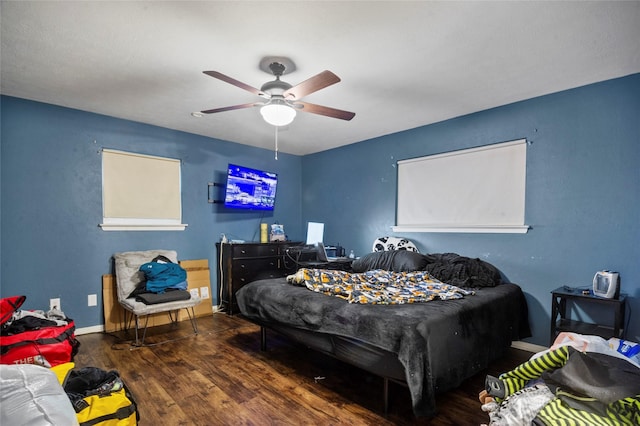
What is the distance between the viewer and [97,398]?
1481 mm

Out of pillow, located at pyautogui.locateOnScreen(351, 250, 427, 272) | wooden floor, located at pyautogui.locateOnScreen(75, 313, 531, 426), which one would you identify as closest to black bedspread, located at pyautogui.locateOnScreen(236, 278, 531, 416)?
wooden floor, located at pyautogui.locateOnScreen(75, 313, 531, 426)

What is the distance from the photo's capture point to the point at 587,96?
280 centimetres

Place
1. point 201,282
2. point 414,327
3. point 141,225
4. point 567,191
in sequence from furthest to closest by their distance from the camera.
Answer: point 201,282, point 141,225, point 567,191, point 414,327

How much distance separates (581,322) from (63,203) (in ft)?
17.1

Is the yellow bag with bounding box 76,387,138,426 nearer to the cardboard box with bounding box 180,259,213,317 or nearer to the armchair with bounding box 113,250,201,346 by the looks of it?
the armchair with bounding box 113,250,201,346

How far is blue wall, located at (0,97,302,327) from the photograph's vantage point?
3104mm

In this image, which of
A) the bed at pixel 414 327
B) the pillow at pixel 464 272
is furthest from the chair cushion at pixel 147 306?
the pillow at pixel 464 272

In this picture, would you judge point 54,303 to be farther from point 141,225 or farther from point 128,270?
Result: point 141,225

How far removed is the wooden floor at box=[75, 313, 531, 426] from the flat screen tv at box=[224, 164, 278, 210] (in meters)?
1.92

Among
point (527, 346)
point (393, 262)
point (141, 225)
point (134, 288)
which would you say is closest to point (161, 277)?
point (134, 288)

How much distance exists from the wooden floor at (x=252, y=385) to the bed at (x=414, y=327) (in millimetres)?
185

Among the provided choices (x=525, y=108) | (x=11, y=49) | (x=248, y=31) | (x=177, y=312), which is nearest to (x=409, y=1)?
(x=248, y=31)

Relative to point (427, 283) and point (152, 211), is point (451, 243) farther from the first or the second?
point (152, 211)

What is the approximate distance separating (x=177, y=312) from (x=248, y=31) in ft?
11.2
